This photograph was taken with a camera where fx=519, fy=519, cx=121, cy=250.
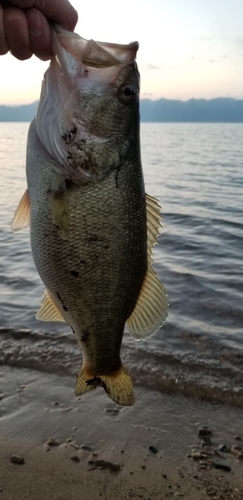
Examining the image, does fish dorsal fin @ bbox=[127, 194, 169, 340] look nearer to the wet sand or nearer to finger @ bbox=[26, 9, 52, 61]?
finger @ bbox=[26, 9, 52, 61]

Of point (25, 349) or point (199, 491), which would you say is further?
point (25, 349)

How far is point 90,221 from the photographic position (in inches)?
109

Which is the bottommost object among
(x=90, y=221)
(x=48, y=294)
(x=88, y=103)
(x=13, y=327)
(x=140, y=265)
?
(x=13, y=327)

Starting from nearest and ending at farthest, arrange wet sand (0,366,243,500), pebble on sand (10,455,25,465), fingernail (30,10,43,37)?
fingernail (30,10,43,37), wet sand (0,366,243,500), pebble on sand (10,455,25,465)

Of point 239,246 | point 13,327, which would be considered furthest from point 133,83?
point 239,246

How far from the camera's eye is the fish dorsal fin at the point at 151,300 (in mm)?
3139

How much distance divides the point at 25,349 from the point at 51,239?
15.7 ft

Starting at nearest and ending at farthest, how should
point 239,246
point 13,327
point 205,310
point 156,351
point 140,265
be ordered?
point 140,265
point 156,351
point 13,327
point 205,310
point 239,246

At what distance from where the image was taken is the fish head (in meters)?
2.75

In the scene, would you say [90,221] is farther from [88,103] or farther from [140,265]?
[88,103]

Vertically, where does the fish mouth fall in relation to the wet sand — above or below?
above

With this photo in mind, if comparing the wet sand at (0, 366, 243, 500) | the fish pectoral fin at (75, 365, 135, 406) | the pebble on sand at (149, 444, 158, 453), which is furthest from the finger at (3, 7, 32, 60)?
the pebble on sand at (149, 444, 158, 453)

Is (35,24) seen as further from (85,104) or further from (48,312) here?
(48,312)

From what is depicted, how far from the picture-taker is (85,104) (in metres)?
2.80
